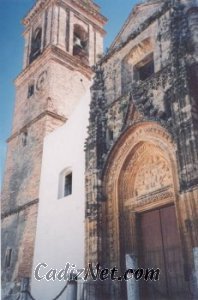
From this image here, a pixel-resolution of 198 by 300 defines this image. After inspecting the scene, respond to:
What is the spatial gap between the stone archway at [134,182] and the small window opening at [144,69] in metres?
2.66

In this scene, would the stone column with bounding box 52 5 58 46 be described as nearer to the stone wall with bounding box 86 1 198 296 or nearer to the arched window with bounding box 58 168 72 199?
the stone wall with bounding box 86 1 198 296

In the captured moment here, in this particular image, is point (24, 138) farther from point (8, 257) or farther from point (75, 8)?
point (75, 8)

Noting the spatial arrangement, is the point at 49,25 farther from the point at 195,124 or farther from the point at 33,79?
the point at 195,124

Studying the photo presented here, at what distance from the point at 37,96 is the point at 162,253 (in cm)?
1069

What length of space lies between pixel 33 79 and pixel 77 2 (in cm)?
616

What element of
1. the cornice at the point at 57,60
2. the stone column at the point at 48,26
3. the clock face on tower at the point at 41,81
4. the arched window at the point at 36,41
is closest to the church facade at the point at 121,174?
the clock face on tower at the point at 41,81

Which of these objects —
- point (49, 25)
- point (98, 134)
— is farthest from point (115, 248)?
point (49, 25)

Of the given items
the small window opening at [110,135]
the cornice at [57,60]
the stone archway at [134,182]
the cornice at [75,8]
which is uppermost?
the cornice at [75,8]

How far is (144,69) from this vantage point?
1161cm

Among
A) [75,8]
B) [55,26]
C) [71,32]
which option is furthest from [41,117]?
[75,8]

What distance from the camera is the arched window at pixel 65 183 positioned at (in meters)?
12.2

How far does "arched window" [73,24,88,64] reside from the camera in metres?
19.6

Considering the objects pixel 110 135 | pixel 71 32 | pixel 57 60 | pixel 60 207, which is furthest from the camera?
pixel 71 32

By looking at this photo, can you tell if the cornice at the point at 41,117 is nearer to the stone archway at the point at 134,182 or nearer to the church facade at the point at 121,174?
the church facade at the point at 121,174
